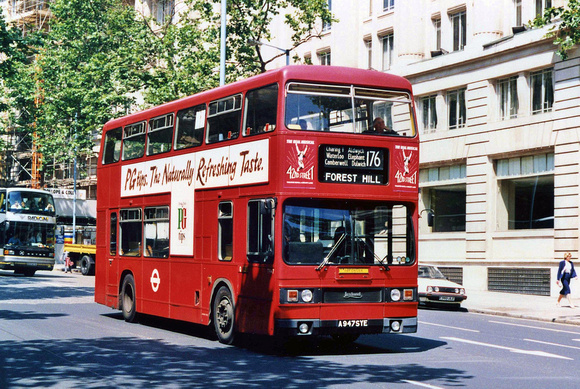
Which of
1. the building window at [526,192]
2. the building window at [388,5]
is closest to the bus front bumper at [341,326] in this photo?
the building window at [526,192]

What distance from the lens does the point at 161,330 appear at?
58.2 ft

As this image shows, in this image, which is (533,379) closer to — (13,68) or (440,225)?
(13,68)

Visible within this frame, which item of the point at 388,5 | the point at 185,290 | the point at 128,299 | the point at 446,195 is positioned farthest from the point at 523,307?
the point at 388,5

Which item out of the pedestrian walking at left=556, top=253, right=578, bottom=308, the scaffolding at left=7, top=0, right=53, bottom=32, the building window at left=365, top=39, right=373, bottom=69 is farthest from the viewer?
the scaffolding at left=7, top=0, right=53, bottom=32

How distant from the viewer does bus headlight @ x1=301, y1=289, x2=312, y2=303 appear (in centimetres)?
1334

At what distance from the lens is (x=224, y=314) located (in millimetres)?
15141

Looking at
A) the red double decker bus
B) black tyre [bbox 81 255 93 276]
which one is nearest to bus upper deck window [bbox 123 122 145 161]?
the red double decker bus

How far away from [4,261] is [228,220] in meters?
30.1

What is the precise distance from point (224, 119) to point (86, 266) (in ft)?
114

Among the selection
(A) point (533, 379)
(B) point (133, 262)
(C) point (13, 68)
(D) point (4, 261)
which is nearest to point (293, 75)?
(A) point (533, 379)

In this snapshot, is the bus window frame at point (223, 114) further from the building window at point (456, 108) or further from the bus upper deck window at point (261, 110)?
the building window at point (456, 108)

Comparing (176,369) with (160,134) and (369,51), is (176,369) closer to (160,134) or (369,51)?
(160,134)

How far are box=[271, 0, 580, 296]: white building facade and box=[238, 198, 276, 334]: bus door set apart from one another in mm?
19024

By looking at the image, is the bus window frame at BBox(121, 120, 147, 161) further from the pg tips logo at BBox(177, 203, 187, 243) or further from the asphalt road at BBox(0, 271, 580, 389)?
the asphalt road at BBox(0, 271, 580, 389)
